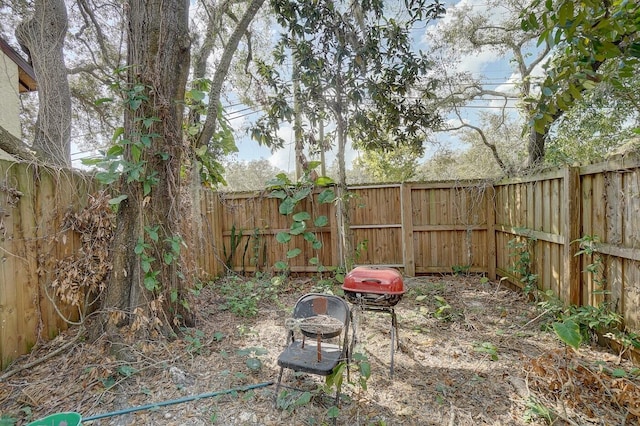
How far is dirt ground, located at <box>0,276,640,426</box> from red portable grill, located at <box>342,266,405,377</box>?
479mm

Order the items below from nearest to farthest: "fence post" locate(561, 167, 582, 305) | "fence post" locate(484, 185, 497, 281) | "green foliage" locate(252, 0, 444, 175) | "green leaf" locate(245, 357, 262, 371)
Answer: "green leaf" locate(245, 357, 262, 371)
"fence post" locate(561, 167, 582, 305)
"green foliage" locate(252, 0, 444, 175)
"fence post" locate(484, 185, 497, 281)

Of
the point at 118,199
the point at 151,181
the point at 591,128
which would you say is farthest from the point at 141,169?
the point at 591,128

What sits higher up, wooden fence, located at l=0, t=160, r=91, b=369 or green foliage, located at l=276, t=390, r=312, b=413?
wooden fence, located at l=0, t=160, r=91, b=369

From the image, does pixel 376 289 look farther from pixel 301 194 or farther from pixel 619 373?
pixel 301 194

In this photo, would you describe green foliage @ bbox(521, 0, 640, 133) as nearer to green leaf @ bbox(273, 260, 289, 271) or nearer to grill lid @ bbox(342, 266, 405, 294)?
grill lid @ bbox(342, 266, 405, 294)

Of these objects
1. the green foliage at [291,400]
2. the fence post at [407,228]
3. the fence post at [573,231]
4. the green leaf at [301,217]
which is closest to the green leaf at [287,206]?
the green leaf at [301,217]

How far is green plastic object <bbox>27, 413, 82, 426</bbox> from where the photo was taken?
61.2 inches

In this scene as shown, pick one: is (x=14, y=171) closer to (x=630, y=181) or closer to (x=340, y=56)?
(x=340, y=56)

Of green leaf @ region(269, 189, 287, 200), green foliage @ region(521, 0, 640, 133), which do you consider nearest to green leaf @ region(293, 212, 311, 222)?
green leaf @ region(269, 189, 287, 200)

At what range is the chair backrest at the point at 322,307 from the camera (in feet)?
7.26

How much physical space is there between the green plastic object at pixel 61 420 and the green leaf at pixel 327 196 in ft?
13.4

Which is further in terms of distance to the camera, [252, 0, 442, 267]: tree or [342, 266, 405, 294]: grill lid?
[252, 0, 442, 267]: tree

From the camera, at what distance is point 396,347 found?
2881 millimetres

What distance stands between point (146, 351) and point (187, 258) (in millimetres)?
914
